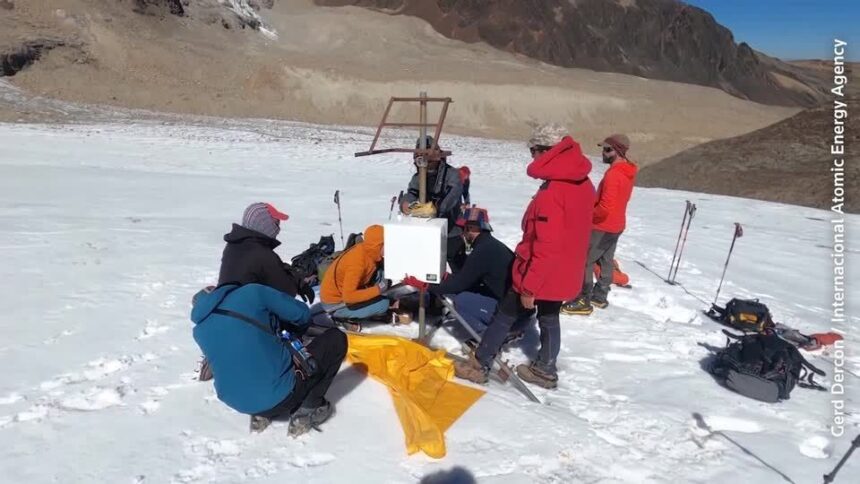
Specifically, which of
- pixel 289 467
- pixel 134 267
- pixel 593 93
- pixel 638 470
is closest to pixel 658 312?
pixel 638 470

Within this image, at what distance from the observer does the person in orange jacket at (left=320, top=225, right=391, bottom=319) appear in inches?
183

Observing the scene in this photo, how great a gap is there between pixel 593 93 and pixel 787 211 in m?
24.2

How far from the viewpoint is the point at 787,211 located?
11.5 meters

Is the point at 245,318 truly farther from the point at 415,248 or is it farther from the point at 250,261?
the point at 415,248

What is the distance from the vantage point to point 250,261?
3.57 metres

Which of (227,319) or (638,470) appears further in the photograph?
(638,470)

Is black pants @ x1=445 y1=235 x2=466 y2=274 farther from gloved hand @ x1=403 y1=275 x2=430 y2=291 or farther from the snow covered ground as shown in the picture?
gloved hand @ x1=403 y1=275 x2=430 y2=291

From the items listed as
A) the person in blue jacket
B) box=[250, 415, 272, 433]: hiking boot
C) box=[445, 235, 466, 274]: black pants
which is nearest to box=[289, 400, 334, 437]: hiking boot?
the person in blue jacket

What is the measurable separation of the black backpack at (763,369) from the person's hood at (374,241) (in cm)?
244

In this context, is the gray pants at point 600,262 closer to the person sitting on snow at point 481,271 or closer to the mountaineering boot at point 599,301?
the mountaineering boot at point 599,301

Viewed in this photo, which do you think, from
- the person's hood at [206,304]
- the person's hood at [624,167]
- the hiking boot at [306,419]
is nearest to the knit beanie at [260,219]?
the person's hood at [206,304]

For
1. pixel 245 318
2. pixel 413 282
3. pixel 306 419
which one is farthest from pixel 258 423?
pixel 413 282

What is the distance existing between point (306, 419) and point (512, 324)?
1.42 meters

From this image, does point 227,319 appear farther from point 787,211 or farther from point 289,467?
point 787,211
